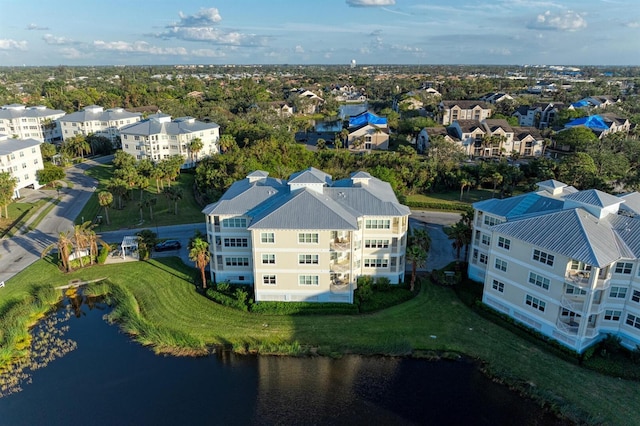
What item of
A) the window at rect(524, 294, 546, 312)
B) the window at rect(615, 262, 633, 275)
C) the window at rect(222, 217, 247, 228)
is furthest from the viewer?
the window at rect(222, 217, 247, 228)

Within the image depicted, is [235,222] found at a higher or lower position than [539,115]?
lower

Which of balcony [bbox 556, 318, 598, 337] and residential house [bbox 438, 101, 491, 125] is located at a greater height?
residential house [bbox 438, 101, 491, 125]

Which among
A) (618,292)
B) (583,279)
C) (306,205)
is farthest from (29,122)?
(618,292)

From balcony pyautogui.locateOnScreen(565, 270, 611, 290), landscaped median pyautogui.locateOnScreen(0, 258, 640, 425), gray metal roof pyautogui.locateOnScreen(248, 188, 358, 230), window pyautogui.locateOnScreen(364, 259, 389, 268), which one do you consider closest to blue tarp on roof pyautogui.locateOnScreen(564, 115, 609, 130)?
landscaped median pyautogui.locateOnScreen(0, 258, 640, 425)

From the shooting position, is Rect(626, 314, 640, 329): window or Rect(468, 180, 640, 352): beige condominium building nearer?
Rect(468, 180, 640, 352): beige condominium building

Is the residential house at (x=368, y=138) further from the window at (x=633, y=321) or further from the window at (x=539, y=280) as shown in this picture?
the window at (x=633, y=321)

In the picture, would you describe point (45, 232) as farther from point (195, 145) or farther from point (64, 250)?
point (195, 145)

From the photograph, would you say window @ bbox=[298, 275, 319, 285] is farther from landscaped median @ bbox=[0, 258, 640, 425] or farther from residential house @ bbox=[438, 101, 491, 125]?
residential house @ bbox=[438, 101, 491, 125]
